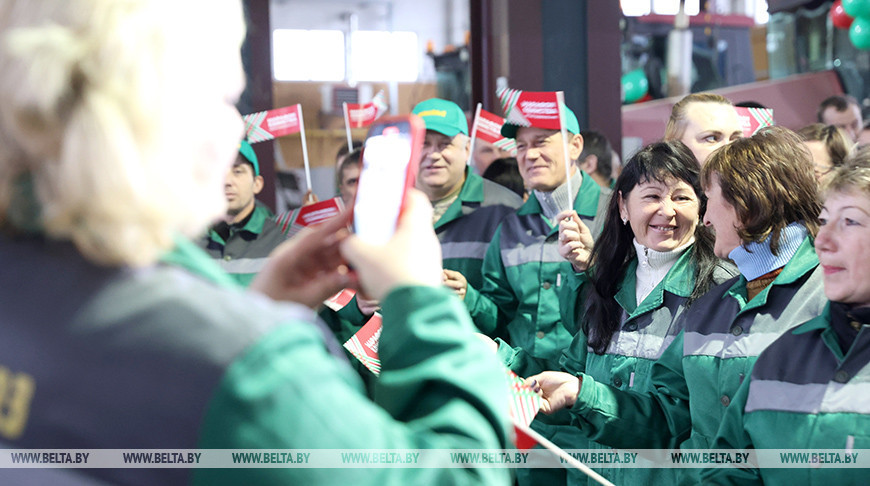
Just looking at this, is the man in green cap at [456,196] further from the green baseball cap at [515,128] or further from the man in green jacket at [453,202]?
the green baseball cap at [515,128]

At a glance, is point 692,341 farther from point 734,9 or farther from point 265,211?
point 734,9

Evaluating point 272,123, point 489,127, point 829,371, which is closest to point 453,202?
point 489,127

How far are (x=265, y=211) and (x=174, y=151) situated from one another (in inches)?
158

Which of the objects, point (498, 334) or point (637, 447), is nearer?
point (637, 447)

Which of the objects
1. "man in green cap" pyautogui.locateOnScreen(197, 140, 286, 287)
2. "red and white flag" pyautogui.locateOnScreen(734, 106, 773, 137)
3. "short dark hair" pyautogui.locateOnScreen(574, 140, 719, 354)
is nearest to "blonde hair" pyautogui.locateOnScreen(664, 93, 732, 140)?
"red and white flag" pyautogui.locateOnScreen(734, 106, 773, 137)

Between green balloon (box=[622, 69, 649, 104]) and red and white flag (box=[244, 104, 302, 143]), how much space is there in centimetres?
642

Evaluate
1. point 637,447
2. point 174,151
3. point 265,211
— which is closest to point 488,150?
point 265,211

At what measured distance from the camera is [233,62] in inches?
38.5

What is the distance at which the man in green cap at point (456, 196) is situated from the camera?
14.0 feet

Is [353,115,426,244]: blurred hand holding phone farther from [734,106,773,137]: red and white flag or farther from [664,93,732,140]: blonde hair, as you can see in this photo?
[734,106,773,137]: red and white flag

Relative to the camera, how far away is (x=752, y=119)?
3873 mm

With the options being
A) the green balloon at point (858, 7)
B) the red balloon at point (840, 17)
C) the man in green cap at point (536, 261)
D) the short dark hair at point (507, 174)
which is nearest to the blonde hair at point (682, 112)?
the man in green cap at point (536, 261)

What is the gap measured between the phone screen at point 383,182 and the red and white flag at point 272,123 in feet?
12.5

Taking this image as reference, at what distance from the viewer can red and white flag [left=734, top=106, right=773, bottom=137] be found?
3.83m
